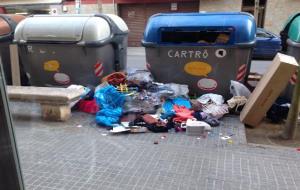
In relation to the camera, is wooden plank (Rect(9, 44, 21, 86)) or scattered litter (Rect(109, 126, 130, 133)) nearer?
scattered litter (Rect(109, 126, 130, 133))

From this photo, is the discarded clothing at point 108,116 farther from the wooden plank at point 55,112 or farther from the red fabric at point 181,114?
the red fabric at point 181,114

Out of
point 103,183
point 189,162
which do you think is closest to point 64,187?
point 103,183

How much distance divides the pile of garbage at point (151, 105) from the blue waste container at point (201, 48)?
0.22 metres

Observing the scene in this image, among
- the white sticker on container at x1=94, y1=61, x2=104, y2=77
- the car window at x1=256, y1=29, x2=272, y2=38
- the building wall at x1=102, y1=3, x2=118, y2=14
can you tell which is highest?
the building wall at x1=102, y1=3, x2=118, y2=14

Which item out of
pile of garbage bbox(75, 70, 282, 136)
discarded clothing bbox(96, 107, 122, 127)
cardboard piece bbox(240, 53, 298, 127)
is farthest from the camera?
discarded clothing bbox(96, 107, 122, 127)

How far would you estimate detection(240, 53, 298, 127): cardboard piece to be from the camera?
4.29 metres

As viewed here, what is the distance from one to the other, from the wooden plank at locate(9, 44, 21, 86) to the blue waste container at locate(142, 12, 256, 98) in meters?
2.61

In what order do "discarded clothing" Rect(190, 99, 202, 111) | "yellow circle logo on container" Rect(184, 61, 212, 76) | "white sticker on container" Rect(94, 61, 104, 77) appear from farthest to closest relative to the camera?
"white sticker on container" Rect(94, 61, 104, 77)
"yellow circle logo on container" Rect(184, 61, 212, 76)
"discarded clothing" Rect(190, 99, 202, 111)

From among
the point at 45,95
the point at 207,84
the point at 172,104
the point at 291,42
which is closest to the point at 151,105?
the point at 172,104

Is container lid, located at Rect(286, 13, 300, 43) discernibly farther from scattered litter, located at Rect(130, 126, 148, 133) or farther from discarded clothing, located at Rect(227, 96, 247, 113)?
scattered litter, located at Rect(130, 126, 148, 133)

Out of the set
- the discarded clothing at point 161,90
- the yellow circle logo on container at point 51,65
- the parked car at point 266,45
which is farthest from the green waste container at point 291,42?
the parked car at point 266,45

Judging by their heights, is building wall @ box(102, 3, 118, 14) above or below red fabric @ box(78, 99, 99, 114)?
above

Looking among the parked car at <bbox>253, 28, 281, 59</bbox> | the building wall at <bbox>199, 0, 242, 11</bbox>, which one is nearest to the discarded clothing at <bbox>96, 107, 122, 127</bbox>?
the parked car at <bbox>253, 28, 281, 59</bbox>

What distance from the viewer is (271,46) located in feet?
42.0
